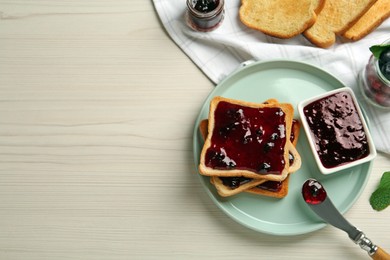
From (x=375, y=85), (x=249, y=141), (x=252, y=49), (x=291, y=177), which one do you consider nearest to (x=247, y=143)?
(x=249, y=141)

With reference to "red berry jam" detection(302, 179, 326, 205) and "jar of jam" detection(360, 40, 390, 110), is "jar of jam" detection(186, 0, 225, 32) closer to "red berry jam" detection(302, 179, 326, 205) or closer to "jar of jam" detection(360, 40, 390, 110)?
"jar of jam" detection(360, 40, 390, 110)

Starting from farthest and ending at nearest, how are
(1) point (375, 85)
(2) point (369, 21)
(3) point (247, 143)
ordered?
(2) point (369, 21)
(1) point (375, 85)
(3) point (247, 143)

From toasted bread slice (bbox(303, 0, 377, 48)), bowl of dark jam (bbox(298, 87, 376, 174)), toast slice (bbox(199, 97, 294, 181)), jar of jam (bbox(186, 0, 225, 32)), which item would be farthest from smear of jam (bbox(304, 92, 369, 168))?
jar of jam (bbox(186, 0, 225, 32))

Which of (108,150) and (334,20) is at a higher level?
(334,20)

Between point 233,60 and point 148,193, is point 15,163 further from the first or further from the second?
point 233,60

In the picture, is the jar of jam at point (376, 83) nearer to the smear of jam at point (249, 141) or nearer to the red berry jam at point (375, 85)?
the red berry jam at point (375, 85)

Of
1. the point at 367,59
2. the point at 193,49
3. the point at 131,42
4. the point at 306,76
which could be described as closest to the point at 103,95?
the point at 131,42

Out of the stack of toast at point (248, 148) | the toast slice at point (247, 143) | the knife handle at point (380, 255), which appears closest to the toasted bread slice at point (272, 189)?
the stack of toast at point (248, 148)

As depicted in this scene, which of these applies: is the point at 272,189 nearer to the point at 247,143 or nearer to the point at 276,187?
the point at 276,187
